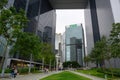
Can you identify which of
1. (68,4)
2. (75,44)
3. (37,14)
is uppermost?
(68,4)

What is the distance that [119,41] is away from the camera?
28344mm

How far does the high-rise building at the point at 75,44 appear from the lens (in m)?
177

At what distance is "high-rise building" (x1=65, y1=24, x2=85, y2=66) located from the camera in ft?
579

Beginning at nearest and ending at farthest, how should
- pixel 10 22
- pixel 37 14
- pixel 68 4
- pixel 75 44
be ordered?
pixel 10 22 < pixel 37 14 < pixel 68 4 < pixel 75 44

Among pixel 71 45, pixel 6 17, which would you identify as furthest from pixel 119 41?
pixel 71 45

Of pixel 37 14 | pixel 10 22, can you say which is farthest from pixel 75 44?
pixel 10 22

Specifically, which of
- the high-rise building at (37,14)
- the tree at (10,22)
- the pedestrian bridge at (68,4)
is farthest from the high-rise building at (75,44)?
the tree at (10,22)

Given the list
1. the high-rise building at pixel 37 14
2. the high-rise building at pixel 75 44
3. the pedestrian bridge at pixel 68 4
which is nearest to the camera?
the high-rise building at pixel 37 14

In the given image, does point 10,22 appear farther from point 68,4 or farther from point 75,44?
point 75,44

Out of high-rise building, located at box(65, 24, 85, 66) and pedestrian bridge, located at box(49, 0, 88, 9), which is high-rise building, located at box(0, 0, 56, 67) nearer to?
pedestrian bridge, located at box(49, 0, 88, 9)

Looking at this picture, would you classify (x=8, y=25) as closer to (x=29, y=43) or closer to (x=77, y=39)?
(x=29, y=43)

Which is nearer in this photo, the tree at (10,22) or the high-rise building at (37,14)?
the tree at (10,22)

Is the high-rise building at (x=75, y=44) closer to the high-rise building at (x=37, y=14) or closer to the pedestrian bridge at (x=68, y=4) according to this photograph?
the high-rise building at (x=37, y=14)

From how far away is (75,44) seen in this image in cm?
17825
